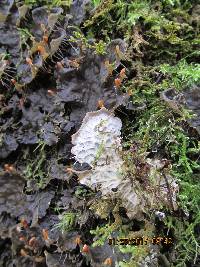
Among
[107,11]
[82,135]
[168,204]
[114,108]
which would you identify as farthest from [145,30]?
[168,204]

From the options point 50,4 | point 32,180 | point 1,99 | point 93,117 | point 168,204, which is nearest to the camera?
point 168,204

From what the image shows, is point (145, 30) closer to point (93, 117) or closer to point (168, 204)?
point (93, 117)

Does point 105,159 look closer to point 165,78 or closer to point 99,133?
point 99,133

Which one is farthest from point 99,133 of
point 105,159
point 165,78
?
point 165,78

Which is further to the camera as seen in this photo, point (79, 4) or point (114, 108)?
point (79, 4)

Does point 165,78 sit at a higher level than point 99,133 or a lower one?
higher
